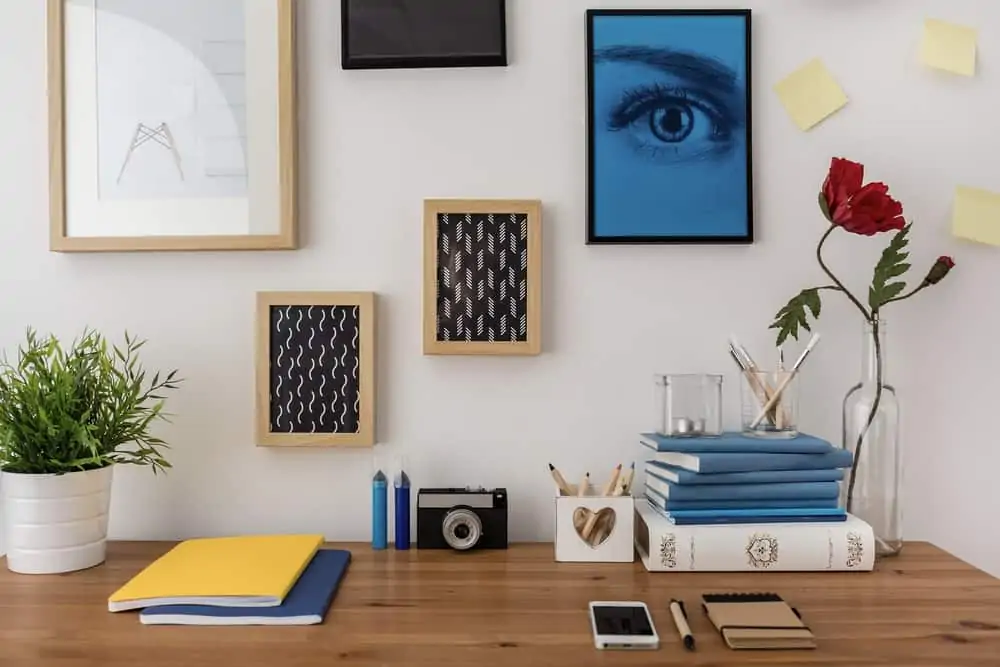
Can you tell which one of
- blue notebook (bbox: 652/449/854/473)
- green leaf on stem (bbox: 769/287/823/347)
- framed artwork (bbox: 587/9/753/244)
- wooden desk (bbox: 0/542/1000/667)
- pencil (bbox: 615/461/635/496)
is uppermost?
framed artwork (bbox: 587/9/753/244)

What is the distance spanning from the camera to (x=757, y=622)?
34.1 inches

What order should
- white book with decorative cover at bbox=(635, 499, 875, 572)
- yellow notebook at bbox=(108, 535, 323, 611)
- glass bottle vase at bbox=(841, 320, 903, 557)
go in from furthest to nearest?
glass bottle vase at bbox=(841, 320, 903, 557)
white book with decorative cover at bbox=(635, 499, 875, 572)
yellow notebook at bbox=(108, 535, 323, 611)

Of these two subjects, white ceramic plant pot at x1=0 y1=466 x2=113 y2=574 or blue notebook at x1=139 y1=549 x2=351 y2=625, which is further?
white ceramic plant pot at x1=0 y1=466 x2=113 y2=574

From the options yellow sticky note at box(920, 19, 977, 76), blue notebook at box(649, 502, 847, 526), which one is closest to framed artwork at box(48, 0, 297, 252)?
blue notebook at box(649, 502, 847, 526)

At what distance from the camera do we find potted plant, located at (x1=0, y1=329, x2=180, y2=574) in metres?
1.06

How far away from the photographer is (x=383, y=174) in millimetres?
1249

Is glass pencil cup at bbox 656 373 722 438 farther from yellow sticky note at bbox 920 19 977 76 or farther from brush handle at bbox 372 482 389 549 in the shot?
yellow sticky note at bbox 920 19 977 76

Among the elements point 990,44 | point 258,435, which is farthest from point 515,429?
point 990,44

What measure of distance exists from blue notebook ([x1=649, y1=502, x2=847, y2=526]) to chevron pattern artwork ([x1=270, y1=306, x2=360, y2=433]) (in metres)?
0.47

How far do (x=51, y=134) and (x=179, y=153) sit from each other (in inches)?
7.3

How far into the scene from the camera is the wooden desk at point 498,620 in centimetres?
82

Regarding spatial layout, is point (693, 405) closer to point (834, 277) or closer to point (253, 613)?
point (834, 277)

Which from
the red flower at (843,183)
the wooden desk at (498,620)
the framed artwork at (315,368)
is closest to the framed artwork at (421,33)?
the framed artwork at (315,368)

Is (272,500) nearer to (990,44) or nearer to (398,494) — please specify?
(398,494)
